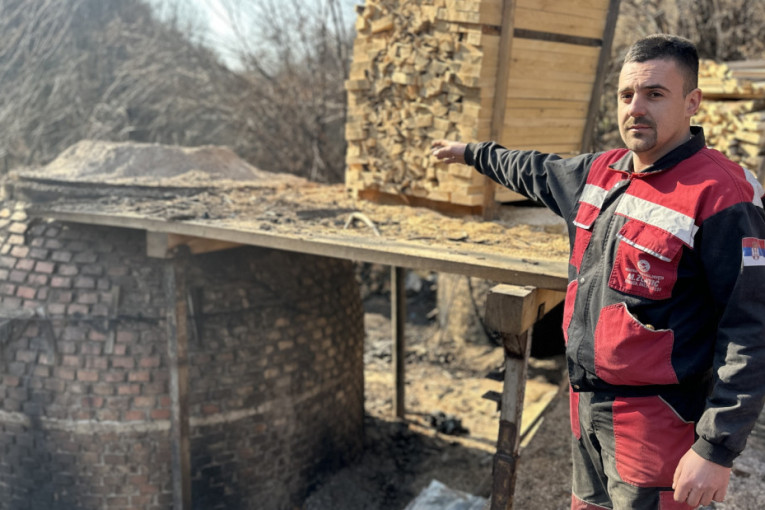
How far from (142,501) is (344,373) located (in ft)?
6.17

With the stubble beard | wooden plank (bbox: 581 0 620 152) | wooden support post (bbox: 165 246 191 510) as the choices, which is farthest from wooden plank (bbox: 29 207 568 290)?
wooden plank (bbox: 581 0 620 152)

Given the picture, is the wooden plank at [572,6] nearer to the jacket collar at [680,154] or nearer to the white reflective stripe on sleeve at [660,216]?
the jacket collar at [680,154]

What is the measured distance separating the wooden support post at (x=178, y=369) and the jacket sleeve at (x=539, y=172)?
2.38 m

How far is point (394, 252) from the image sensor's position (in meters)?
3.02

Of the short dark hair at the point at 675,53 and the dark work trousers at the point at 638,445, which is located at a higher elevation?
the short dark hair at the point at 675,53

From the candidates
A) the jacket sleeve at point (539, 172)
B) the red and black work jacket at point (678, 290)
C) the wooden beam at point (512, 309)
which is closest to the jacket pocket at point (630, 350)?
the red and black work jacket at point (678, 290)

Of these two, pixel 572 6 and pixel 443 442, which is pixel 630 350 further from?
pixel 443 442

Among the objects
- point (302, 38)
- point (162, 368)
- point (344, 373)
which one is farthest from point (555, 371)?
point (302, 38)

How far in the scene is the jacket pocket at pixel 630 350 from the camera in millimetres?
1778

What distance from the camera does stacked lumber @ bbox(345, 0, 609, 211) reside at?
13.2ft

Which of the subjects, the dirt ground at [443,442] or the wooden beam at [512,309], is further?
the dirt ground at [443,442]

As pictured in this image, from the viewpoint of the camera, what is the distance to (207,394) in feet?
14.3

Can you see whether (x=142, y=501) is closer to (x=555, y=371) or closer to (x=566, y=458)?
(x=566, y=458)

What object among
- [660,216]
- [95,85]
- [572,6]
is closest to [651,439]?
[660,216]
